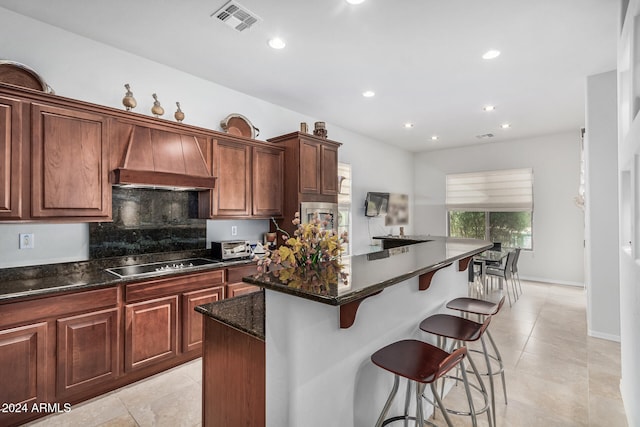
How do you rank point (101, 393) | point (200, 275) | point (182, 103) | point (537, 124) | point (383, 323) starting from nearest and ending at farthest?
1. point (383, 323)
2. point (101, 393)
3. point (200, 275)
4. point (182, 103)
5. point (537, 124)

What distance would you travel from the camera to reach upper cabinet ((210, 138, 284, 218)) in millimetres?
3435

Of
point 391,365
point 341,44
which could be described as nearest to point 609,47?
point 341,44

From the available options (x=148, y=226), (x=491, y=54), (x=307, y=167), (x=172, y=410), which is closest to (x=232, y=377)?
(x=172, y=410)

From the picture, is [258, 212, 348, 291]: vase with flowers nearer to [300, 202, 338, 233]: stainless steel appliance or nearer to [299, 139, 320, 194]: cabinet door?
[300, 202, 338, 233]: stainless steel appliance

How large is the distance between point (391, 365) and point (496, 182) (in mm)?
6608

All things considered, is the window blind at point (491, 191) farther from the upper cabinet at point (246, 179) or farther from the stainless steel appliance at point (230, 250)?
the stainless steel appliance at point (230, 250)

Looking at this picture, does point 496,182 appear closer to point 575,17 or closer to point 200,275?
point 575,17

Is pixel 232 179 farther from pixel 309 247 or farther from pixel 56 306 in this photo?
pixel 309 247

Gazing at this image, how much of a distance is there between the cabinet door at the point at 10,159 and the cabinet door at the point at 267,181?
6.71 feet

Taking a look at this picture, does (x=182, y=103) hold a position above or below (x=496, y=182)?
above

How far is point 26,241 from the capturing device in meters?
2.49

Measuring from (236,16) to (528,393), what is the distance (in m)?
3.77

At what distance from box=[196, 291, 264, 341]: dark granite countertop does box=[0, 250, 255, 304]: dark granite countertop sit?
1210 mm

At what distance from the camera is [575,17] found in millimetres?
2545
